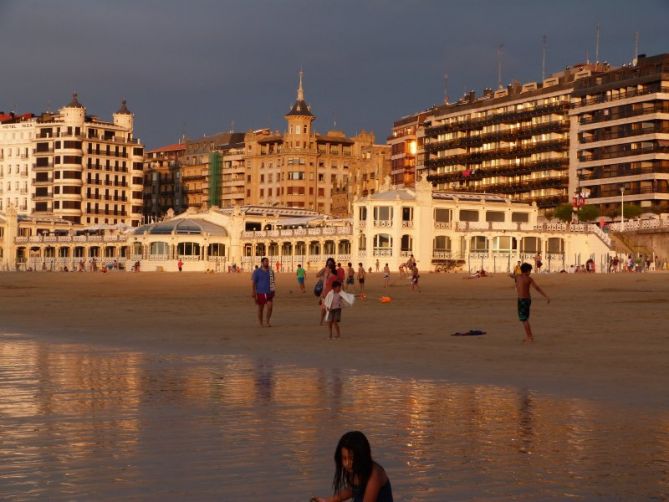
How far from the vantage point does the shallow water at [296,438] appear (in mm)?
10055

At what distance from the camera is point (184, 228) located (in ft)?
388

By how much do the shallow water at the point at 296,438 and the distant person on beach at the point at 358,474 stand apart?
211 cm

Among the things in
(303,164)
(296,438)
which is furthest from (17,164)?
(296,438)

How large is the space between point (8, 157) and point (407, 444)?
175745 mm

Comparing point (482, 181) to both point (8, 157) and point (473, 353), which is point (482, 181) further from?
point (473, 353)

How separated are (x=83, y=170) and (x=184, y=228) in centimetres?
5917

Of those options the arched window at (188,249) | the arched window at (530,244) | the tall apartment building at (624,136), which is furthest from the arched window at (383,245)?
the tall apartment building at (624,136)

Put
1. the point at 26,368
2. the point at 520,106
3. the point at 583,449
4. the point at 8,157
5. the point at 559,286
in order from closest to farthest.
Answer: the point at 583,449, the point at 26,368, the point at 559,286, the point at 520,106, the point at 8,157

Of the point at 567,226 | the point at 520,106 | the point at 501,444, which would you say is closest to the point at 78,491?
the point at 501,444

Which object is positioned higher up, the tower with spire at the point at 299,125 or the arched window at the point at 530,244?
the tower with spire at the point at 299,125

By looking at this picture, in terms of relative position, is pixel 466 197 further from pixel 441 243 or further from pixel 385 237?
pixel 385 237

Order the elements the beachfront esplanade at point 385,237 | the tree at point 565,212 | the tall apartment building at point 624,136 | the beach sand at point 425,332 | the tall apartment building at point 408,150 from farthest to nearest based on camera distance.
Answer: the tall apartment building at point 408,150
the tall apartment building at point 624,136
the tree at point 565,212
the beachfront esplanade at point 385,237
the beach sand at point 425,332

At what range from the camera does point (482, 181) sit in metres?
152

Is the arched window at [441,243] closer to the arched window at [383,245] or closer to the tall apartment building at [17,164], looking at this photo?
the arched window at [383,245]
